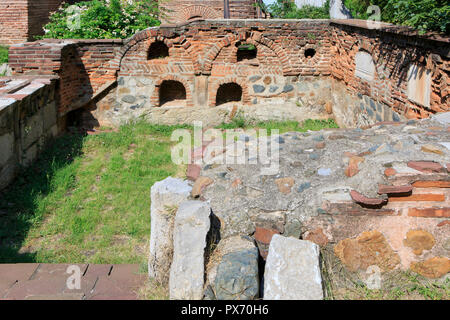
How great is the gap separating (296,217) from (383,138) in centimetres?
142

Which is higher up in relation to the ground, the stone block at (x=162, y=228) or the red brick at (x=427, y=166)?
the red brick at (x=427, y=166)

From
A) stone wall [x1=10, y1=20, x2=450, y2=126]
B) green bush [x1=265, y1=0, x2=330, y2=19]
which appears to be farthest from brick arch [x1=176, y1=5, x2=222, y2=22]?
stone wall [x1=10, y1=20, x2=450, y2=126]

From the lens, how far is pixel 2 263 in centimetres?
441

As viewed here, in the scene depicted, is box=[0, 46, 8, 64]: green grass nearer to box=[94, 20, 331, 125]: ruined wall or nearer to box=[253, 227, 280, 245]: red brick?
box=[94, 20, 331, 125]: ruined wall

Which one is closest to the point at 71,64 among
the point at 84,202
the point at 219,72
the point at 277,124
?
the point at 219,72

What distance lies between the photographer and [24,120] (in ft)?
21.5

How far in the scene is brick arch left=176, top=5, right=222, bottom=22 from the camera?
14.8 metres

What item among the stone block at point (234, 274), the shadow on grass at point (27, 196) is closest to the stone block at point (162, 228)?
the stone block at point (234, 274)

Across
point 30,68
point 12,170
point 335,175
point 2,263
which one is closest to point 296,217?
point 335,175

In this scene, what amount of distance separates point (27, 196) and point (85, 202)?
0.69 m

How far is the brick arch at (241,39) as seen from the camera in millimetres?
9008

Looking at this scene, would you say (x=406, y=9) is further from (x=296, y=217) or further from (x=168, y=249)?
(x=168, y=249)

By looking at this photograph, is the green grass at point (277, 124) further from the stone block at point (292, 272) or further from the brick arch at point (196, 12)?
the brick arch at point (196, 12)

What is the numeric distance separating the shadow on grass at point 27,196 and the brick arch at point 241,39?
9.30 ft
